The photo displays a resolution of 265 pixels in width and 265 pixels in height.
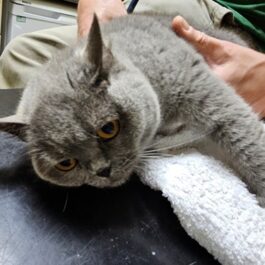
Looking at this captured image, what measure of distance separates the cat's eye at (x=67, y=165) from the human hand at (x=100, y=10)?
0.81 metres

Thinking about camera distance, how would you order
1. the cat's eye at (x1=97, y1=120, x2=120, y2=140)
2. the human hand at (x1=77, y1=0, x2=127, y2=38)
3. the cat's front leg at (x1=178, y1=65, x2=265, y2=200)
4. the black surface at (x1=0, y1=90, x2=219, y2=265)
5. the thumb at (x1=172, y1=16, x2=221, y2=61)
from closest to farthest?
the black surface at (x1=0, y1=90, x2=219, y2=265) → the cat's eye at (x1=97, y1=120, x2=120, y2=140) → the cat's front leg at (x1=178, y1=65, x2=265, y2=200) → the thumb at (x1=172, y1=16, x2=221, y2=61) → the human hand at (x1=77, y1=0, x2=127, y2=38)

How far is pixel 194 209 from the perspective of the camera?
76cm

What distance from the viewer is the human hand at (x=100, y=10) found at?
156cm

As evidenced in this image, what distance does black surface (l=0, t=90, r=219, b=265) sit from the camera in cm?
71

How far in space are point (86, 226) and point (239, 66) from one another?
739 millimetres

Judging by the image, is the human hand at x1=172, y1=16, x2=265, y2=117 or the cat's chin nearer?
the cat's chin

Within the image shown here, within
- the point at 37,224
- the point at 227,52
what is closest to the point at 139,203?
the point at 37,224

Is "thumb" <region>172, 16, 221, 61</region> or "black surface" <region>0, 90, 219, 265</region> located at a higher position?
"thumb" <region>172, 16, 221, 61</region>

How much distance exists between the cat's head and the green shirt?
740 millimetres

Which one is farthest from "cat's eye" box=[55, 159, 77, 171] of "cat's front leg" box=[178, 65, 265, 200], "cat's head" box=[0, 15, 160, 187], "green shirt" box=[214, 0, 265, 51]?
"green shirt" box=[214, 0, 265, 51]

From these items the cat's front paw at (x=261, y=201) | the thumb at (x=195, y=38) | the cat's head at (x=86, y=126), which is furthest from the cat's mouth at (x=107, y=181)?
the thumb at (x=195, y=38)

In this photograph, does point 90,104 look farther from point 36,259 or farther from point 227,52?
point 227,52

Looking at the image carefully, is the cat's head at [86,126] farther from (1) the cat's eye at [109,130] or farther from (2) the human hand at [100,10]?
(2) the human hand at [100,10]

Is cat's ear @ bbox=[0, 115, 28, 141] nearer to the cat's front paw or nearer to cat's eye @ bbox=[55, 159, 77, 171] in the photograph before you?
cat's eye @ bbox=[55, 159, 77, 171]
